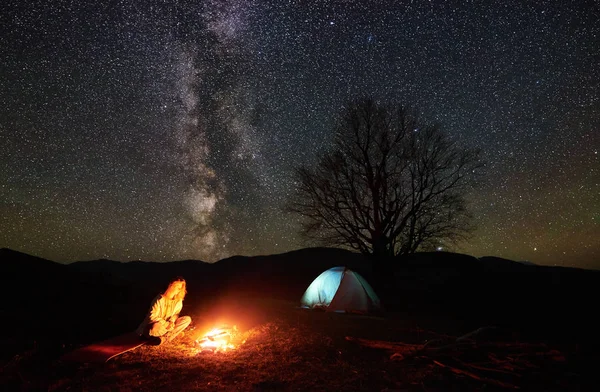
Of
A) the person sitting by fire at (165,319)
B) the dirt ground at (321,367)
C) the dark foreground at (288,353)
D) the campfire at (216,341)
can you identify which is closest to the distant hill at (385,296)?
the dark foreground at (288,353)

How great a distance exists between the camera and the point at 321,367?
691cm

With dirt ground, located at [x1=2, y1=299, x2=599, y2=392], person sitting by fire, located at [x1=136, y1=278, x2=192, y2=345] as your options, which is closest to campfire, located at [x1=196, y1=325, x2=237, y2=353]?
dirt ground, located at [x1=2, y1=299, x2=599, y2=392]

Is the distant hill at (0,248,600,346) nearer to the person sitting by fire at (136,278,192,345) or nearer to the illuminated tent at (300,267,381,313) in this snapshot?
the person sitting by fire at (136,278,192,345)

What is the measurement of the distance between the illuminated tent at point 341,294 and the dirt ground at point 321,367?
6.47 meters

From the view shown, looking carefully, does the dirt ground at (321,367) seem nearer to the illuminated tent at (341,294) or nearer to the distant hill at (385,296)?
the distant hill at (385,296)

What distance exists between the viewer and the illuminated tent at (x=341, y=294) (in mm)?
15273

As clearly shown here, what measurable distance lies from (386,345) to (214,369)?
402cm

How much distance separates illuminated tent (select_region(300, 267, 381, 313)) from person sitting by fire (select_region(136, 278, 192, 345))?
7.63m

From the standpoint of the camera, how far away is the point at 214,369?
22.5ft

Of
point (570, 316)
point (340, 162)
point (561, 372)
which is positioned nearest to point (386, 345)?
point (561, 372)

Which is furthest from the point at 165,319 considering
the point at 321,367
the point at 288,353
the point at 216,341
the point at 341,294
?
the point at 341,294

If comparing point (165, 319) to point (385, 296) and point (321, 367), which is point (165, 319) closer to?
point (321, 367)

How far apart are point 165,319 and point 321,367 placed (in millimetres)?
4923

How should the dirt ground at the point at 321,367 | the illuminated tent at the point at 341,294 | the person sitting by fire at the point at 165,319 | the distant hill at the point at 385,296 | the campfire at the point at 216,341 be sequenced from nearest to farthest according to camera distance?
the dirt ground at the point at 321,367
the campfire at the point at 216,341
the person sitting by fire at the point at 165,319
the distant hill at the point at 385,296
the illuminated tent at the point at 341,294
